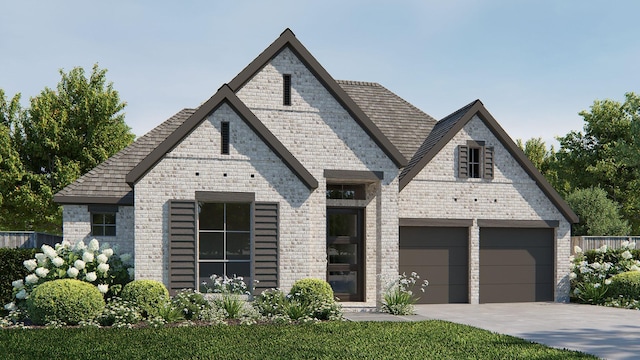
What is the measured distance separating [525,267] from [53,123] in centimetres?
2215

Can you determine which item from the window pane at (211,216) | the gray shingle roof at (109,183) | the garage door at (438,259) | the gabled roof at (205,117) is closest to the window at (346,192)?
the garage door at (438,259)

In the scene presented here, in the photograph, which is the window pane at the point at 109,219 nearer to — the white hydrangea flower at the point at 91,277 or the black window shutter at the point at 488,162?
the white hydrangea flower at the point at 91,277

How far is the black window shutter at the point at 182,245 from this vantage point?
16.5 m

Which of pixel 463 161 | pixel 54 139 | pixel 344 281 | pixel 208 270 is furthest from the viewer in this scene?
pixel 54 139

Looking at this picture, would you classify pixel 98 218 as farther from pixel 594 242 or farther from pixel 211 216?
pixel 594 242

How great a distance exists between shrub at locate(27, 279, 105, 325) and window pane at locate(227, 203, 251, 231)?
155 inches

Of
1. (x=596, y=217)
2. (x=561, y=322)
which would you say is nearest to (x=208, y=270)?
(x=561, y=322)

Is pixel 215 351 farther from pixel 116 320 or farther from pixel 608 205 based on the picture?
pixel 608 205

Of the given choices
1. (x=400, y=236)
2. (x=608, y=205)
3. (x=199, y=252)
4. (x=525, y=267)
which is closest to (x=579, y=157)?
(x=608, y=205)

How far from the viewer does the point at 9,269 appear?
17594mm

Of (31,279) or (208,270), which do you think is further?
(208,270)

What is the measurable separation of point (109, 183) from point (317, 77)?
258 inches

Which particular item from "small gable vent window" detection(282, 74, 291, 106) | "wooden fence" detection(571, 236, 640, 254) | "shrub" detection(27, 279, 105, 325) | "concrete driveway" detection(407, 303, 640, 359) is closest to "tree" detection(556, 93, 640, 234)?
"wooden fence" detection(571, 236, 640, 254)

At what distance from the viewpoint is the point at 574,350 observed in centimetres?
1153
